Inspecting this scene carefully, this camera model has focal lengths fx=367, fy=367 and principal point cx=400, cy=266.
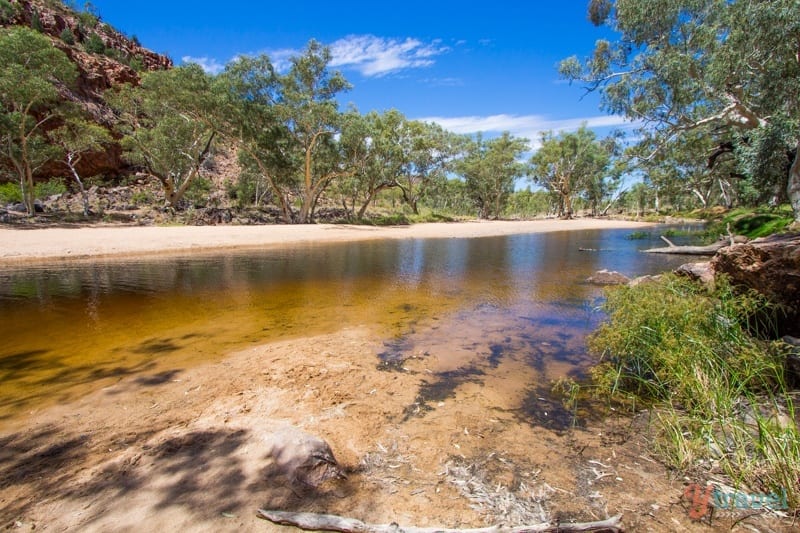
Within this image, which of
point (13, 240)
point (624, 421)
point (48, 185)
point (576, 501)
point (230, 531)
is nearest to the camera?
point (230, 531)

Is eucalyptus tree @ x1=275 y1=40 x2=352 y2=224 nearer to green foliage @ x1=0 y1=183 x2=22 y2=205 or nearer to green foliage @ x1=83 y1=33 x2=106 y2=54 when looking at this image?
green foliage @ x1=0 y1=183 x2=22 y2=205

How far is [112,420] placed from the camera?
3.83 metres

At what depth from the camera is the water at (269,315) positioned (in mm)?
5344

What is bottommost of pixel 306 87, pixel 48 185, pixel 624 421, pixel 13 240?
pixel 624 421

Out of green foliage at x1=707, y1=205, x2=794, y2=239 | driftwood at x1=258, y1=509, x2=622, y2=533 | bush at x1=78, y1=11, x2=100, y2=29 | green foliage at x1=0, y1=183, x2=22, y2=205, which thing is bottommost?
driftwood at x1=258, y1=509, x2=622, y2=533

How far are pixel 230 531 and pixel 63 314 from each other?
28.0 feet

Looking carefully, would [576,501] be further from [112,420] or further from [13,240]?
[13,240]

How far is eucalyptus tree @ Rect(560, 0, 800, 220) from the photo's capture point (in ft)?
40.1

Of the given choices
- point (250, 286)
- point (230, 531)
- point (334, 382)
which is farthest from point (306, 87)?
point (230, 531)

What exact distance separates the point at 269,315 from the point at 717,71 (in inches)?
699

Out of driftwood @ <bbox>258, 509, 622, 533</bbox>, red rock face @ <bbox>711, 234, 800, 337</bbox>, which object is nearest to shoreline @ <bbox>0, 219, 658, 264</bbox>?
driftwood @ <bbox>258, 509, 622, 533</bbox>

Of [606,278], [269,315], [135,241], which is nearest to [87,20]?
[135,241]

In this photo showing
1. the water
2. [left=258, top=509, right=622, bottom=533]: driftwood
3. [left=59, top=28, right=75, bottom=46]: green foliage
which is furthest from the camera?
[left=59, top=28, right=75, bottom=46]: green foliage

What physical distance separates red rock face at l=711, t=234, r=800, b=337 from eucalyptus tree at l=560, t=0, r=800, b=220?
428 inches
